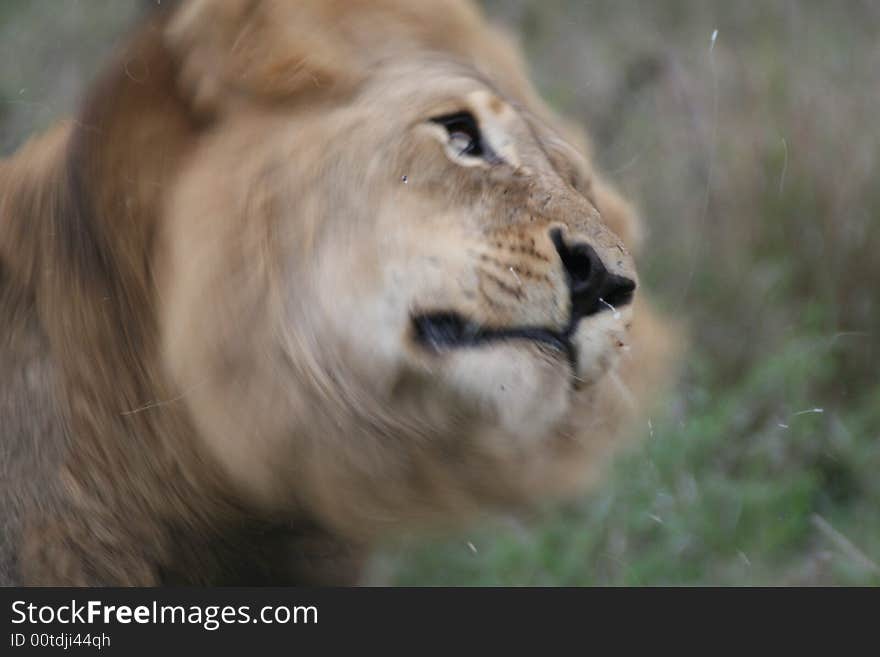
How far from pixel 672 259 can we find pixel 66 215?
248cm

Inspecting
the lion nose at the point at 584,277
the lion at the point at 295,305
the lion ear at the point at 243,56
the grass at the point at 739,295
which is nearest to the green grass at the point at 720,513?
the grass at the point at 739,295

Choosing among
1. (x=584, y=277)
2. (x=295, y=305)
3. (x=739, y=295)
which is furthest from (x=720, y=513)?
(x=295, y=305)

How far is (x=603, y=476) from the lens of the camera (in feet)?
6.68

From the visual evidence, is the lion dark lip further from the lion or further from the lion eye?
the lion eye

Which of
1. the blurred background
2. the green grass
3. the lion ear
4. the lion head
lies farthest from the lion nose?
the green grass

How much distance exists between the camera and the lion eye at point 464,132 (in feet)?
5.76

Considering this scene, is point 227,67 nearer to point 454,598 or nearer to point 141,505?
point 141,505

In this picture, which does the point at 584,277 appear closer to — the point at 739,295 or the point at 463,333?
the point at 463,333

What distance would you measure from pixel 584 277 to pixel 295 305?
0.37 m

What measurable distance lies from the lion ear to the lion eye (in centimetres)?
15

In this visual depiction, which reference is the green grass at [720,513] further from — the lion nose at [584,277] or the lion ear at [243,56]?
the lion ear at [243,56]

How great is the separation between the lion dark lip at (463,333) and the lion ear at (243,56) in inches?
15.2

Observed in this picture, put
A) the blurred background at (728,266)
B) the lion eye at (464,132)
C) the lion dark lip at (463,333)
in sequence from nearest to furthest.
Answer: the lion dark lip at (463,333) → the lion eye at (464,132) → the blurred background at (728,266)

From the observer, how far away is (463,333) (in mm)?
Answer: 1630
